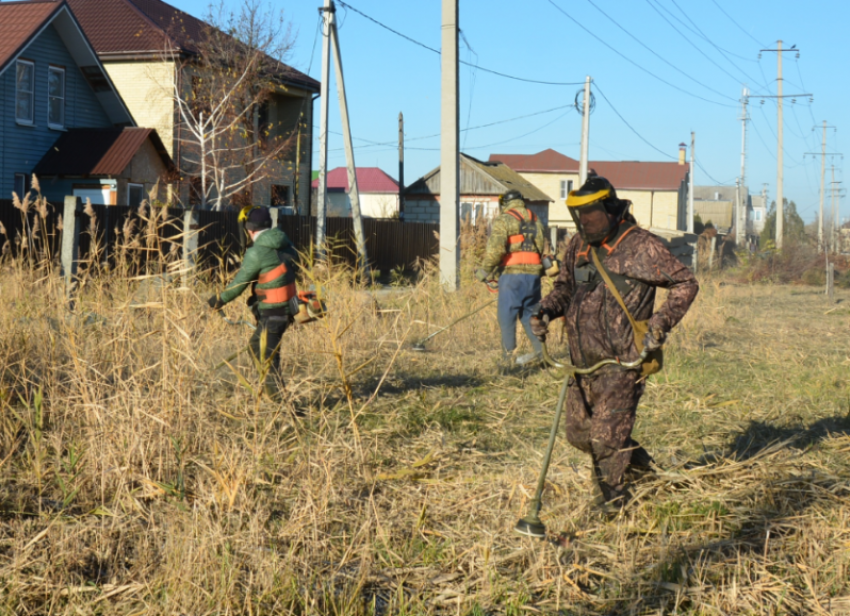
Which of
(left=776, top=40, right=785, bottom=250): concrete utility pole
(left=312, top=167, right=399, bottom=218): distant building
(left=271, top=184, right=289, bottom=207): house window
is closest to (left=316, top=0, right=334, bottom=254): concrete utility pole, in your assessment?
(left=271, top=184, right=289, bottom=207): house window

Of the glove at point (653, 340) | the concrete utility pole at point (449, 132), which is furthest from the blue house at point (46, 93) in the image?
the glove at point (653, 340)

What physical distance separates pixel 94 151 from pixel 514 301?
60.9ft

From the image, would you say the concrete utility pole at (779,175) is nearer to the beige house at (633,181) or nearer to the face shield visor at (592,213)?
the beige house at (633,181)

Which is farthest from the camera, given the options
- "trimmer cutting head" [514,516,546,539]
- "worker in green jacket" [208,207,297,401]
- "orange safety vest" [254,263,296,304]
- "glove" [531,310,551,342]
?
"orange safety vest" [254,263,296,304]

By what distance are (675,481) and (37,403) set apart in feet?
11.2

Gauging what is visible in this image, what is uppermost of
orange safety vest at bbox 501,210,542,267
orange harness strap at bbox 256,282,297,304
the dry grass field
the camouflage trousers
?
orange safety vest at bbox 501,210,542,267

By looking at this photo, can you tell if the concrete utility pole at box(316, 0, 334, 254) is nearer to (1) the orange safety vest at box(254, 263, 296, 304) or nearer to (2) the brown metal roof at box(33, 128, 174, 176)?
(2) the brown metal roof at box(33, 128, 174, 176)

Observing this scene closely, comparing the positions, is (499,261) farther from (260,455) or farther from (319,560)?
(319,560)

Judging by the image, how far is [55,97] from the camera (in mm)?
25281

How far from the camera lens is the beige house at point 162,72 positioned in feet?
88.8

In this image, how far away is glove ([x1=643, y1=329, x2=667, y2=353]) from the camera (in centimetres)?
447

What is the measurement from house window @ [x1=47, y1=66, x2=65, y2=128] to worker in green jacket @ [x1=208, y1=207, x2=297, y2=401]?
2075 centimetres

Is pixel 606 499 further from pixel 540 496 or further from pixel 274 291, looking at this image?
pixel 274 291

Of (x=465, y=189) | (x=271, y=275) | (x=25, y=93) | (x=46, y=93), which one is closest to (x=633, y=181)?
(x=465, y=189)
